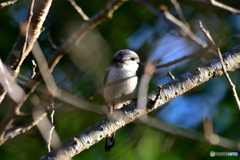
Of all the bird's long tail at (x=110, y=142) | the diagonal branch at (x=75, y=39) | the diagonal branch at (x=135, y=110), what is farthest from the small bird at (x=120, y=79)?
the diagonal branch at (x=75, y=39)

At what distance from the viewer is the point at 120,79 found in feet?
12.8

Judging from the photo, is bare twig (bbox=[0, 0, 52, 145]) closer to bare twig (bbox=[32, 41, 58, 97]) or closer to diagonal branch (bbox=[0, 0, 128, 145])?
diagonal branch (bbox=[0, 0, 128, 145])

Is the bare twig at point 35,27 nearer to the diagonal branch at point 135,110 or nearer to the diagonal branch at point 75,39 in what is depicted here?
the diagonal branch at point 75,39

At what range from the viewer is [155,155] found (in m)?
4.06

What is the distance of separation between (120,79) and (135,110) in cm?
119

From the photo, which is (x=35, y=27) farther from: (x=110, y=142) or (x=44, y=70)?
(x=110, y=142)

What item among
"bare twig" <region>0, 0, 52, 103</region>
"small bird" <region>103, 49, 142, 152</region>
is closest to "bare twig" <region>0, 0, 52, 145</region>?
"bare twig" <region>0, 0, 52, 103</region>

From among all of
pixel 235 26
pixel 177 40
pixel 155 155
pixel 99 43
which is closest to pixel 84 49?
pixel 99 43

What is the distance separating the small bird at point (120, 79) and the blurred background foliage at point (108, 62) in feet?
0.73

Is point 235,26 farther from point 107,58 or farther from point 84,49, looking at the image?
point 84,49

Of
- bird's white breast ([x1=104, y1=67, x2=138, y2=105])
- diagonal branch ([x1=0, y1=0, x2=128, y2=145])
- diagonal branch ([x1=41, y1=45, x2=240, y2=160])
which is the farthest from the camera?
bird's white breast ([x1=104, y1=67, x2=138, y2=105])

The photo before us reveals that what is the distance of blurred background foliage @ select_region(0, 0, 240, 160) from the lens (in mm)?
4082

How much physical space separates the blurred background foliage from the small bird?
224 millimetres

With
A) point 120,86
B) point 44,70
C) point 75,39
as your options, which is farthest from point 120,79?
point 75,39
